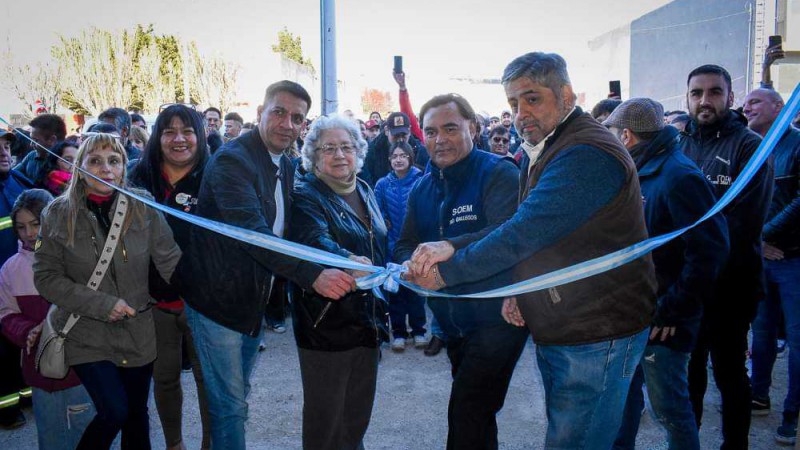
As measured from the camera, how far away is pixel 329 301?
2.65 m

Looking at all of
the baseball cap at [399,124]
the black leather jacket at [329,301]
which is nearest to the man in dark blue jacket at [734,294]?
the black leather jacket at [329,301]

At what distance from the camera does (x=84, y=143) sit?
A: 9.44 ft

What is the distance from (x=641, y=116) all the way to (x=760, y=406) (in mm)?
2673

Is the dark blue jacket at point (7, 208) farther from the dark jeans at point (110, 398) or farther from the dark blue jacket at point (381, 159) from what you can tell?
the dark blue jacket at point (381, 159)

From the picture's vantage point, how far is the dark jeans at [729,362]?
10.1 ft

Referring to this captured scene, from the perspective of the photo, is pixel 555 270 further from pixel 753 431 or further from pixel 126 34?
pixel 126 34

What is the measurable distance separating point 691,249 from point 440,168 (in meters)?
1.32

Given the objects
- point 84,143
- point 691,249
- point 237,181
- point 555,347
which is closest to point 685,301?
point 691,249

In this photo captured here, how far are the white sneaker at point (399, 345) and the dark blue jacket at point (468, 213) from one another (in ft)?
9.09

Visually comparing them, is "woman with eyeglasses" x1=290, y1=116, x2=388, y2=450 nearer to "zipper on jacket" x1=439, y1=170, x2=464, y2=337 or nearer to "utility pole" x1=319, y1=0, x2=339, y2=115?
"zipper on jacket" x1=439, y1=170, x2=464, y2=337

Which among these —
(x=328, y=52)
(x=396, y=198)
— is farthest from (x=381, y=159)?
(x=396, y=198)

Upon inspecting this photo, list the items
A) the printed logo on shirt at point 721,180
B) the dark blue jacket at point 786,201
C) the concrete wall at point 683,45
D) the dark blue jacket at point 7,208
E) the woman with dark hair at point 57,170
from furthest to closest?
the concrete wall at point 683,45 → the woman with dark hair at point 57,170 → the dark blue jacket at point 7,208 → the dark blue jacket at point 786,201 → the printed logo on shirt at point 721,180

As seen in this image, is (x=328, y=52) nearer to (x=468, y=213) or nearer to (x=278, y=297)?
(x=278, y=297)

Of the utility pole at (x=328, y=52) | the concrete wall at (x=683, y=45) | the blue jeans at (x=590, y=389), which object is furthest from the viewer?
the concrete wall at (x=683, y=45)
